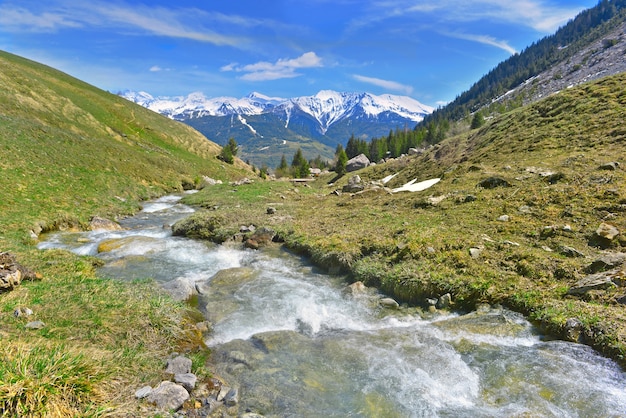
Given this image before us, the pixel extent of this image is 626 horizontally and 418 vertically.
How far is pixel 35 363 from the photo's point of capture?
5.49 m

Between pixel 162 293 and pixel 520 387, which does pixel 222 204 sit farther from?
pixel 520 387

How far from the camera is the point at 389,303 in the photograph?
1228cm

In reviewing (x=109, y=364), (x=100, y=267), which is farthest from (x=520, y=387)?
(x=100, y=267)

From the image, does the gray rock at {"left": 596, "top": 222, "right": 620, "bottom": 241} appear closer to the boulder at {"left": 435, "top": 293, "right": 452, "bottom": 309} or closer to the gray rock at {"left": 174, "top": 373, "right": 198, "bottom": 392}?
the boulder at {"left": 435, "top": 293, "right": 452, "bottom": 309}

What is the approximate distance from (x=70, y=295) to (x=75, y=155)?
39321 millimetres

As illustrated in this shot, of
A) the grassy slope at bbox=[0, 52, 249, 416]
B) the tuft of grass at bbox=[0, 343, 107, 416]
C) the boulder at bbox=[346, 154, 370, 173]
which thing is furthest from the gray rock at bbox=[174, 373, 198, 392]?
the boulder at bbox=[346, 154, 370, 173]

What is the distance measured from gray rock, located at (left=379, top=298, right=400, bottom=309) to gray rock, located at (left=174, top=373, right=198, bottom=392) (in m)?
7.30

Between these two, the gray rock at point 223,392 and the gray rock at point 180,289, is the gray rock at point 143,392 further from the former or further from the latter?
the gray rock at point 180,289

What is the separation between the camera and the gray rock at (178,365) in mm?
7977

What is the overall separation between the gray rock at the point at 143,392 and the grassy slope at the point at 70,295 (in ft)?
0.61

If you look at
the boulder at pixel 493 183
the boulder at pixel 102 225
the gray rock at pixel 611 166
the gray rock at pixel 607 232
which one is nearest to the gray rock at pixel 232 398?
the gray rock at pixel 607 232

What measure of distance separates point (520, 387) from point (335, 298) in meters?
6.96

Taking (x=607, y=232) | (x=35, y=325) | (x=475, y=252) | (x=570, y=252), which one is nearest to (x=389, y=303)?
(x=475, y=252)

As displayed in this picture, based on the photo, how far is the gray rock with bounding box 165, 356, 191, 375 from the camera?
798cm
